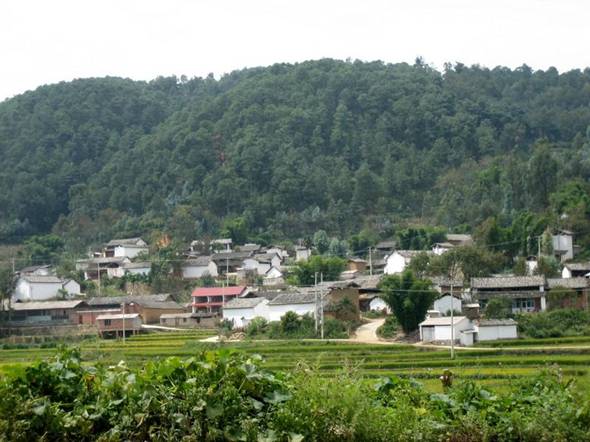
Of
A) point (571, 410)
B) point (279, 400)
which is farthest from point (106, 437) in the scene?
point (571, 410)

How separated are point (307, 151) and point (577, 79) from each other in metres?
53.9

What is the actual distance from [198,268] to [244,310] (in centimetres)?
1822

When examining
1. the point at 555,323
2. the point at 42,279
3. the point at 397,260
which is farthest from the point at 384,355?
the point at 42,279

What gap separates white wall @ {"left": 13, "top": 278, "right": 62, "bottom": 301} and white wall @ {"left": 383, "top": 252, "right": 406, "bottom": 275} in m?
20.3

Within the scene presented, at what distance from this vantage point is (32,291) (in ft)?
173

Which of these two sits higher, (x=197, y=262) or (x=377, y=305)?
(x=197, y=262)

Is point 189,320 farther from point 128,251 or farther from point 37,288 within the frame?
point 128,251

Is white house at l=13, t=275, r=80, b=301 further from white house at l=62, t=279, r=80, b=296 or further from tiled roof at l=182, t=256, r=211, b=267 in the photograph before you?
tiled roof at l=182, t=256, r=211, b=267

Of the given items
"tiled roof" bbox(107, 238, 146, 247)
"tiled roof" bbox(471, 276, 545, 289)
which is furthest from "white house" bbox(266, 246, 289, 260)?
"tiled roof" bbox(471, 276, 545, 289)

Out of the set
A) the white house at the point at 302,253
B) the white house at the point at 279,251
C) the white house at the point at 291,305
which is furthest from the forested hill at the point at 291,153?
the white house at the point at 291,305

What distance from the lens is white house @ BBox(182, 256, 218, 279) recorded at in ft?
203

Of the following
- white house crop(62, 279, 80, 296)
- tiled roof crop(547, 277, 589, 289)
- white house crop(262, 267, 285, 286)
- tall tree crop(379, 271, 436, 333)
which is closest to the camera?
tall tree crop(379, 271, 436, 333)

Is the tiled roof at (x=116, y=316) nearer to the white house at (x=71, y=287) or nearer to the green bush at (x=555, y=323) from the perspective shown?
the white house at (x=71, y=287)

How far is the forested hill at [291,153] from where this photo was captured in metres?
79.4
